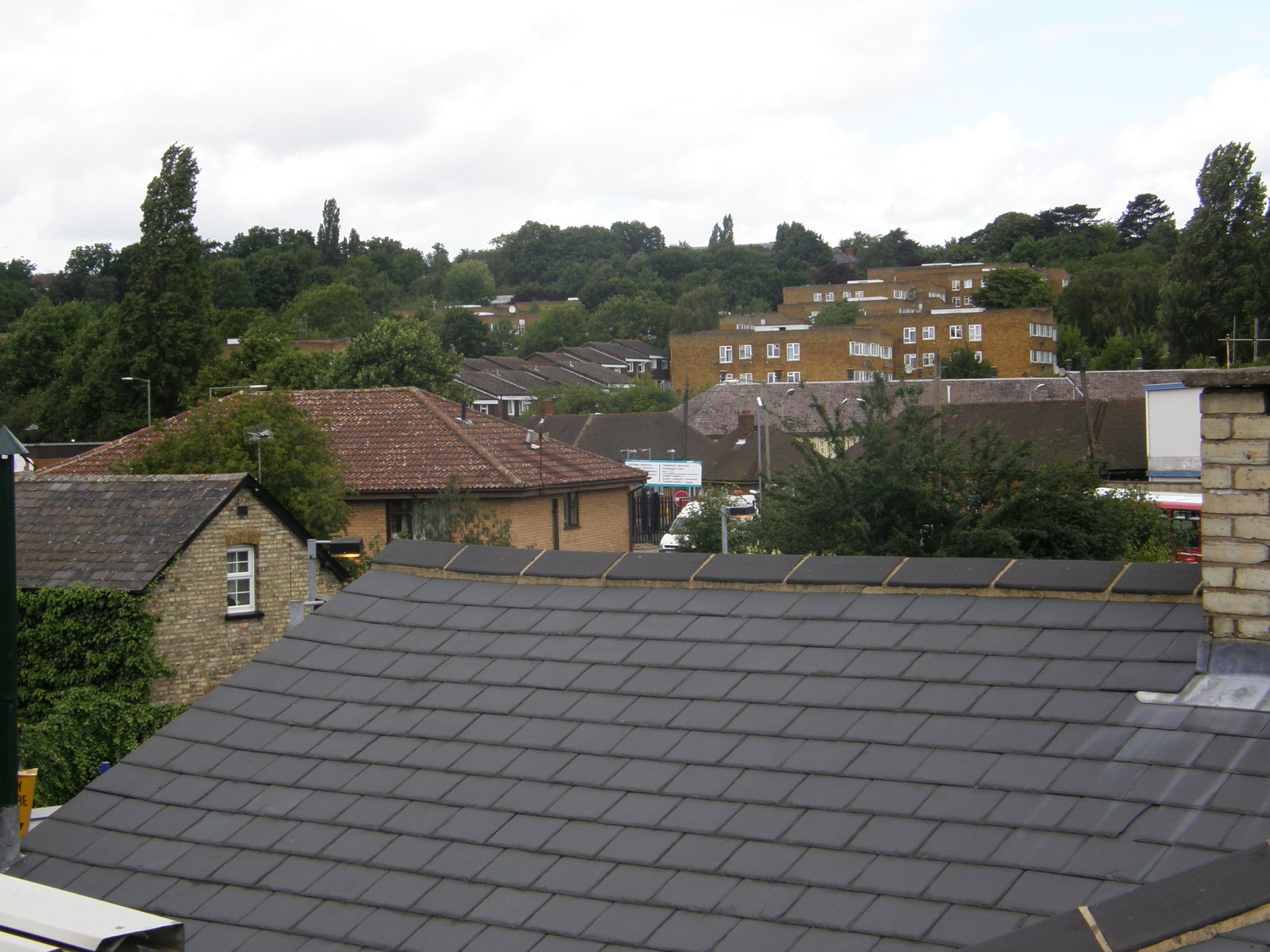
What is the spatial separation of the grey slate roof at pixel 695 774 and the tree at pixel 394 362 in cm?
4125

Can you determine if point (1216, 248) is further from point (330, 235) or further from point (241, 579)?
point (330, 235)

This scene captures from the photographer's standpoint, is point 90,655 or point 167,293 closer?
point 90,655

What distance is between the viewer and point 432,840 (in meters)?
5.43

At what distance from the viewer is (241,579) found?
21.9m

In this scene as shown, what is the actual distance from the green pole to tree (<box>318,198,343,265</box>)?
157 metres

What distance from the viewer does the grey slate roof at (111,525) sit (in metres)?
20.1

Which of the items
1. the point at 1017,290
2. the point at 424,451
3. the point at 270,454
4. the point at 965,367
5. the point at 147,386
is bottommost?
the point at 424,451

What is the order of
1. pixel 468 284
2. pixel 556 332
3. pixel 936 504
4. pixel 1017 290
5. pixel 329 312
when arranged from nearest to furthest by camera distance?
1. pixel 936 504
2. pixel 1017 290
3. pixel 329 312
4. pixel 556 332
5. pixel 468 284

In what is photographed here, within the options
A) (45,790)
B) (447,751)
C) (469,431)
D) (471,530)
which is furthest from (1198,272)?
(447,751)

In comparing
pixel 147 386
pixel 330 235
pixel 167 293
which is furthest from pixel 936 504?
pixel 330 235

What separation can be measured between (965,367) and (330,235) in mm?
104714

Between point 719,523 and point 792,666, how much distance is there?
21.3 metres

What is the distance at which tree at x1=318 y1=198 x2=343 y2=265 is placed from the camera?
157m

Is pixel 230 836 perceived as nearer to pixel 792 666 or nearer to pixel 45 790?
pixel 792 666
